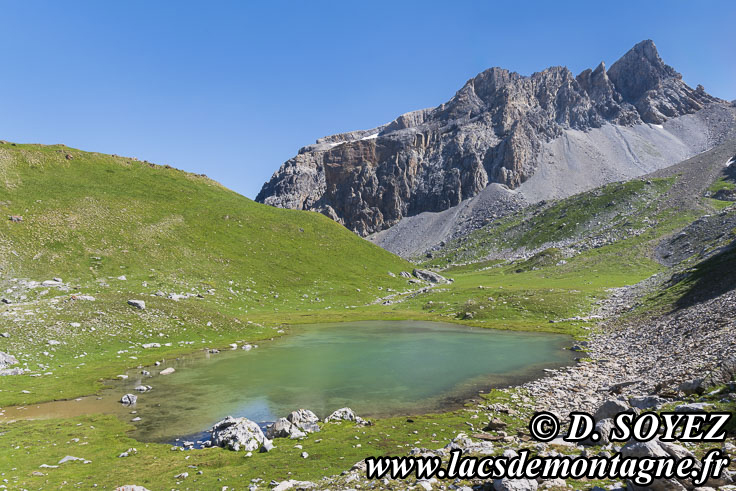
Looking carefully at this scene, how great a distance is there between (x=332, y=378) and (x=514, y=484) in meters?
28.1

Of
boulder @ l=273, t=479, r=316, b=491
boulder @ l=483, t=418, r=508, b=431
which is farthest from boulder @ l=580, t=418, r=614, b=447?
boulder @ l=273, t=479, r=316, b=491

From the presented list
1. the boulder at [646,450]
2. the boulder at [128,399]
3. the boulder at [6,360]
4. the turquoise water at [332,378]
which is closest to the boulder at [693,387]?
the boulder at [646,450]

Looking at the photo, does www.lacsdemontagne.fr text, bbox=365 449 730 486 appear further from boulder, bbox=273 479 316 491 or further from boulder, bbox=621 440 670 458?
boulder, bbox=273 479 316 491

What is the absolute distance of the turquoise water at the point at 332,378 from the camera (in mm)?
27922

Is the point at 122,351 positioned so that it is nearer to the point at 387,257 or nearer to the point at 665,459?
the point at 665,459

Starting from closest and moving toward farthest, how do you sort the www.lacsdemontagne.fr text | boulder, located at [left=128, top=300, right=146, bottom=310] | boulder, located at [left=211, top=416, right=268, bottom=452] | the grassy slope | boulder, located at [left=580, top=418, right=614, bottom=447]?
the www.lacsdemontagne.fr text
boulder, located at [left=580, top=418, right=614, bottom=447]
boulder, located at [left=211, top=416, right=268, bottom=452]
the grassy slope
boulder, located at [left=128, top=300, right=146, bottom=310]

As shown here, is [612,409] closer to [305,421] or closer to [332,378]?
[305,421]

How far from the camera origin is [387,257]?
145875mm

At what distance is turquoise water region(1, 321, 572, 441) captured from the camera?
2792 cm

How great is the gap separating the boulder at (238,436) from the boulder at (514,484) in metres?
14.2

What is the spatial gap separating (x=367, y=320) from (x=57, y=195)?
87887 millimetres

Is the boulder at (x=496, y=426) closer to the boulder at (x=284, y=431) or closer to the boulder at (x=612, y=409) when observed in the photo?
the boulder at (x=612, y=409)

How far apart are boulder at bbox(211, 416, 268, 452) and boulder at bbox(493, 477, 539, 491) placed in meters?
14.2

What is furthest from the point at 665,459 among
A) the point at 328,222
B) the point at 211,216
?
the point at 328,222
